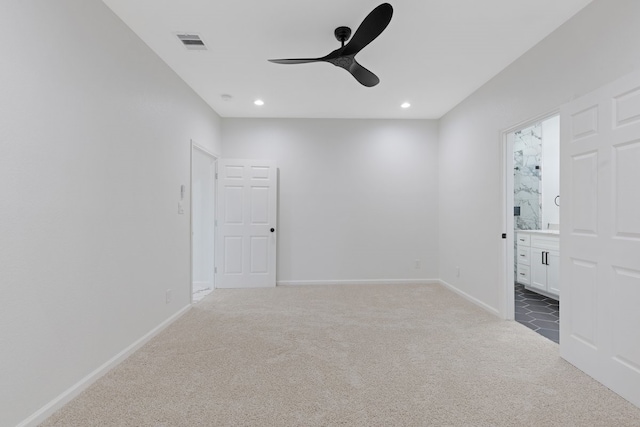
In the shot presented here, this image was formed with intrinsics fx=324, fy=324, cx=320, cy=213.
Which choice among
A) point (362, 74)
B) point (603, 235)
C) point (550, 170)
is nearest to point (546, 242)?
point (550, 170)

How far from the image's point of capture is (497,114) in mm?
3609

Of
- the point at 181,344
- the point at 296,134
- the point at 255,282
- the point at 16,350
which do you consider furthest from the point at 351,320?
the point at 296,134

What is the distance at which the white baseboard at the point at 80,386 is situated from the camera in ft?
5.90

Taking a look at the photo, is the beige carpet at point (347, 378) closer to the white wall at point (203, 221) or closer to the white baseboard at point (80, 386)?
the white baseboard at point (80, 386)

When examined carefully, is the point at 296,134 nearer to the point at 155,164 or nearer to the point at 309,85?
the point at 309,85

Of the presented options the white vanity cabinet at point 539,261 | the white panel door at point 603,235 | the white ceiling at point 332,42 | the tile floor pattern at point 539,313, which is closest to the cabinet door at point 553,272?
the white vanity cabinet at point 539,261

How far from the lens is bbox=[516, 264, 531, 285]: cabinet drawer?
15.9 ft

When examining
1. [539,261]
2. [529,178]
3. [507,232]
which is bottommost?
[539,261]

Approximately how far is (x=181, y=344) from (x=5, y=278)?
1573 millimetres

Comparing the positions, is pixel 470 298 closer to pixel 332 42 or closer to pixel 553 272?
pixel 553 272

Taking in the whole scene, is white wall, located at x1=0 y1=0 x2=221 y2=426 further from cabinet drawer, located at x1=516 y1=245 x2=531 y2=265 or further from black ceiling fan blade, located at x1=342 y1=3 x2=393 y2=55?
cabinet drawer, located at x1=516 y1=245 x2=531 y2=265

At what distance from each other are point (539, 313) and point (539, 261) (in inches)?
40.4

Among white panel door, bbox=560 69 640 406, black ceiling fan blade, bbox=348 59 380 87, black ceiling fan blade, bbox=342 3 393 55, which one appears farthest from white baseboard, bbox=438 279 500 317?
black ceiling fan blade, bbox=342 3 393 55

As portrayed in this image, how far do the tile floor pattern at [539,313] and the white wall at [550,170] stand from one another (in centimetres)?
130
